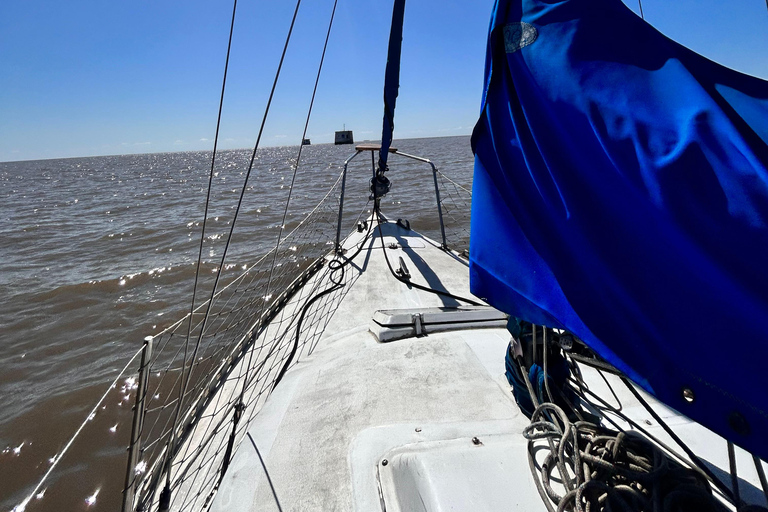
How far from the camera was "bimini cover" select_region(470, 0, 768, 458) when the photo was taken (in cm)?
75

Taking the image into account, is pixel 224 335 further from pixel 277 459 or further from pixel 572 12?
pixel 572 12

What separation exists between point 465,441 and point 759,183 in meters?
1.21

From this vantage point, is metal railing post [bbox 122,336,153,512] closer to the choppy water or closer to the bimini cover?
the bimini cover

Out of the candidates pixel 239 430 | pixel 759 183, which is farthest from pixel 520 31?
pixel 239 430

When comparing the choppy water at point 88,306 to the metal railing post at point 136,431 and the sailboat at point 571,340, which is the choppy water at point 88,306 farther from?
the metal railing post at point 136,431

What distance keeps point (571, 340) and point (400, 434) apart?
0.79m

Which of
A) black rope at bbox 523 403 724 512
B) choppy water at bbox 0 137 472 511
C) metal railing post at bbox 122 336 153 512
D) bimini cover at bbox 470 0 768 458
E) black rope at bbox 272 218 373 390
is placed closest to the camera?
bimini cover at bbox 470 0 768 458

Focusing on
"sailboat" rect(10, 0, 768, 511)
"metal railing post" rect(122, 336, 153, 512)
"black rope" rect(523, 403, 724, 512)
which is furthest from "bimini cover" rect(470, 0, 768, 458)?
"metal railing post" rect(122, 336, 153, 512)

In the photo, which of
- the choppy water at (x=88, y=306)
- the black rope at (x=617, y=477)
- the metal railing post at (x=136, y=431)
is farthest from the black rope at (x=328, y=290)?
the choppy water at (x=88, y=306)

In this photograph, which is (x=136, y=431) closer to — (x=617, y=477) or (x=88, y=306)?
(x=617, y=477)

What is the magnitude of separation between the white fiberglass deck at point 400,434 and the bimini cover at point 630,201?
0.62 meters

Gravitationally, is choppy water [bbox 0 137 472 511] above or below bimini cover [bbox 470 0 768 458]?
below

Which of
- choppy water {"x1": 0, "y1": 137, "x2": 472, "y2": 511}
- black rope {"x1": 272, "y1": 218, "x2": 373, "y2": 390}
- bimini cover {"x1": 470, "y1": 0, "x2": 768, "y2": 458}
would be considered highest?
bimini cover {"x1": 470, "y1": 0, "x2": 768, "y2": 458}

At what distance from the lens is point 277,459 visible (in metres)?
1.60
